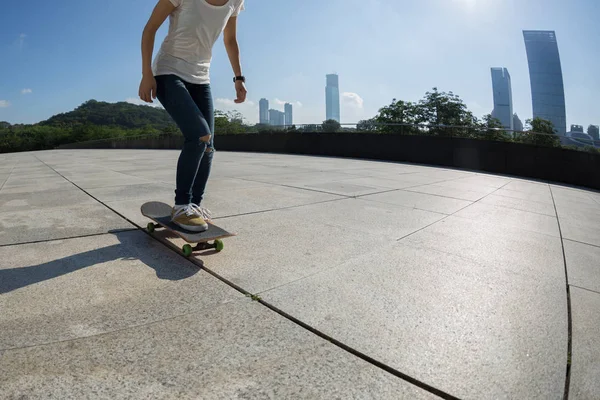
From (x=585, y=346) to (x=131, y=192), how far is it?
16.5 ft

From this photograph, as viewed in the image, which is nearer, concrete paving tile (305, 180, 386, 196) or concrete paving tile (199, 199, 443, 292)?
concrete paving tile (199, 199, 443, 292)

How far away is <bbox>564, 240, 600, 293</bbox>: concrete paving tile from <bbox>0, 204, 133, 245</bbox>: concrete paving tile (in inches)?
137

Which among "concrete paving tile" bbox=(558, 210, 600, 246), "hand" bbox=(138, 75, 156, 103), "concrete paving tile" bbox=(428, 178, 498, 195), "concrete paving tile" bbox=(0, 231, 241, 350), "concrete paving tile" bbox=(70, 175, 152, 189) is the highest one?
"hand" bbox=(138, 75, 156, 103)

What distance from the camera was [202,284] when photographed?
6.26 feet

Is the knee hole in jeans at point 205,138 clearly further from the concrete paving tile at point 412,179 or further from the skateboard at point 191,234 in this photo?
the concrete paving tile at point 412,179

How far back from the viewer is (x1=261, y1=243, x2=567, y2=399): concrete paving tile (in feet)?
A: 4.13

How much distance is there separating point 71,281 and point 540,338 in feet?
7.76

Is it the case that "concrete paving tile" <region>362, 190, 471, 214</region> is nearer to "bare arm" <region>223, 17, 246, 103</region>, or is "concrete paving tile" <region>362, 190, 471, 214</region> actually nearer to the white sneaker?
"bare arm" <region>223, 17, 246, 103</region>

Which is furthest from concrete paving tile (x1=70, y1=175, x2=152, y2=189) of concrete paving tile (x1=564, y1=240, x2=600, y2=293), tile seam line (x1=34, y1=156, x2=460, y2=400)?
concrete paving tile (x1=564, y1=240, x2=600, y2=293)

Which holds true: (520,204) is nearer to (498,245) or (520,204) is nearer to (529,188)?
(498,245)

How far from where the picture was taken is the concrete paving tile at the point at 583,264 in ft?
7.41

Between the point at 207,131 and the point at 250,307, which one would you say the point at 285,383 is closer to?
the point at 250,307

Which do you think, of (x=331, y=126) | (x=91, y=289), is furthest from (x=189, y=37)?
(x=331, y=126)

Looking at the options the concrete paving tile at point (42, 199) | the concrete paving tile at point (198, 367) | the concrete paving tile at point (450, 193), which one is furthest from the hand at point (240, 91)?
the concrete paving tile at point (450, 193)
